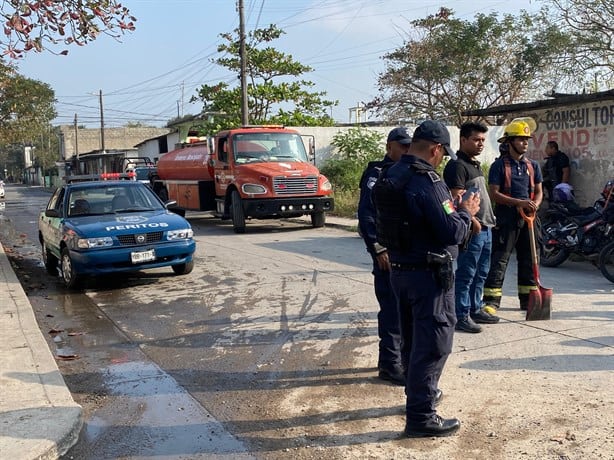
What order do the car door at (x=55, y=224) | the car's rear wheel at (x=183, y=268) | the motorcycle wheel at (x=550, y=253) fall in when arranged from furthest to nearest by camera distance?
the car's rear wheel at (x=183, y=268) < the car door at (x=55, y=224) < the motorcycle wheel at (x=550, y=253)

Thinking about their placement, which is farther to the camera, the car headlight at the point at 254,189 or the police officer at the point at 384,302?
the car headlight at the point at 254,189

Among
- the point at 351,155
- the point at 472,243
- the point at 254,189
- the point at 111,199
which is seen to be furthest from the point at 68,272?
the point at 351,155

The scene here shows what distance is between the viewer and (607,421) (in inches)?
160

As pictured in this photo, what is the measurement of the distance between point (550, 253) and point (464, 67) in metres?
15.3

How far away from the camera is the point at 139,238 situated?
8930 millimetres

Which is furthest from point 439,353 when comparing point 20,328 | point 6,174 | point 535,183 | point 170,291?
point 6,174

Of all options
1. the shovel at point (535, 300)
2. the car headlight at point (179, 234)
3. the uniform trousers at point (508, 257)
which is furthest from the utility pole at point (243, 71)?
the shovel at point (535, 300)

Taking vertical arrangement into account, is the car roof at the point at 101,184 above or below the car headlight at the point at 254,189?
above

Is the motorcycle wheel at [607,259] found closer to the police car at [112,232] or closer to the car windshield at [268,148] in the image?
the police car at [112,232]

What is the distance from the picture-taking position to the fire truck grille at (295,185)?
49.6 feet

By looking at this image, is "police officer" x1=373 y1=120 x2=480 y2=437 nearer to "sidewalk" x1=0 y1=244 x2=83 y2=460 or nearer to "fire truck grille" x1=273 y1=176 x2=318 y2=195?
"sidewalk" x1=0 y1=244 x2=83 y2=460

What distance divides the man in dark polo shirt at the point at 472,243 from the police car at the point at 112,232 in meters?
4.56

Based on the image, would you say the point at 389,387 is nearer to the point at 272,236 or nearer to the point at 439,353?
the point at 439,353

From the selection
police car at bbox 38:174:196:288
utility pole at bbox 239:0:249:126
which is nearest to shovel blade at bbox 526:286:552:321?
police car at bbox 38:174:196:288
